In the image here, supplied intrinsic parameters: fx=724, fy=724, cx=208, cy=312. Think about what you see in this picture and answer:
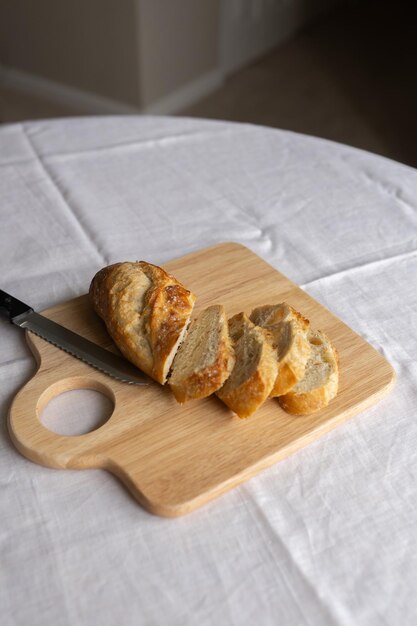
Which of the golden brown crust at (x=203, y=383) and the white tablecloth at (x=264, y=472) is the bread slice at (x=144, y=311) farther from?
the white tablecloth at (x=264, y=472)

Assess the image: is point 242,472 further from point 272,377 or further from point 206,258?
point 206,258

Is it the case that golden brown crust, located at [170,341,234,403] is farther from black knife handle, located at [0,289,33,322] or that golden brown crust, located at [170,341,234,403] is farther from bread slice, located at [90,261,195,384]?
black knife handle, located at [0,289,33,322]

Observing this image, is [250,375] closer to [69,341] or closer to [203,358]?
[203,358]

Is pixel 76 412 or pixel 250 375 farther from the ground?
pixel 250 375

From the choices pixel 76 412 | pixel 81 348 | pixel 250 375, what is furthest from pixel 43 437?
pixel 250 375

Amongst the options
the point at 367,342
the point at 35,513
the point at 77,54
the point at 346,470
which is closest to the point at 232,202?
the point at 367,342
